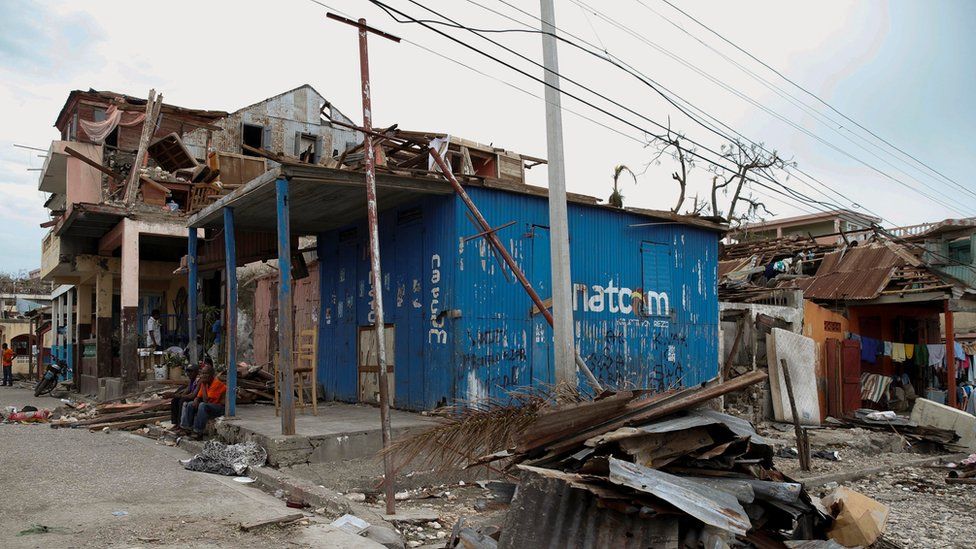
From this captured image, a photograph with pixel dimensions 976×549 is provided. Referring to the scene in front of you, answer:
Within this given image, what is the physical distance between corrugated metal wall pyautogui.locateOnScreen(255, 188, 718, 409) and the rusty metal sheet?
661cm

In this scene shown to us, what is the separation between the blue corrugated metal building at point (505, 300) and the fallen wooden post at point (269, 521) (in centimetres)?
468

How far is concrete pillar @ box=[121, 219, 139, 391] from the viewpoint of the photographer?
1565cm

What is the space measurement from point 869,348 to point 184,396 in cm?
1713

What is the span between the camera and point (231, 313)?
11.6 m

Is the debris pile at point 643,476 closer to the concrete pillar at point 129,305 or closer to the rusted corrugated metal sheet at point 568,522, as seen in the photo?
the rusted corrugated metal sheet at point 568,522

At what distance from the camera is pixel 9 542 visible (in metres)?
5.48

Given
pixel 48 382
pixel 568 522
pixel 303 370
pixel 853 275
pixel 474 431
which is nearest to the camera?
pixel 568 522

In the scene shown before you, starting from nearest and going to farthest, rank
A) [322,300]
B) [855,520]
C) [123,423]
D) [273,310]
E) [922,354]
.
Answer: [855,520], [123,423], [322,300], [273,310], [922,354]

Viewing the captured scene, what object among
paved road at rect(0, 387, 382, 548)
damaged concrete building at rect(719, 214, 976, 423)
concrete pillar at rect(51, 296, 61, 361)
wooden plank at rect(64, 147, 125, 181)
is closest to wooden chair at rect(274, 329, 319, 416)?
paved road at rect(0, 387, 382, 548)

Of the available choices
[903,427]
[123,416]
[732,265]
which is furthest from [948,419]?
[123,416]

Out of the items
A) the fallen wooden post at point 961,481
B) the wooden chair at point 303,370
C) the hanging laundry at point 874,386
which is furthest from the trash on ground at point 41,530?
the hanging laundry at point 874,386

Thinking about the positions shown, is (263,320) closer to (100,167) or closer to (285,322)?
(100,167)

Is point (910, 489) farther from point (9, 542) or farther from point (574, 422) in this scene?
point (9, 542)

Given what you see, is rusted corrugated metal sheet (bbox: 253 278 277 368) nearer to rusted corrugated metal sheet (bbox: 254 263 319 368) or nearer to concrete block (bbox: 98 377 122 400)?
rusted corrugated metal sheet (bbox: 254 263 319 368)
